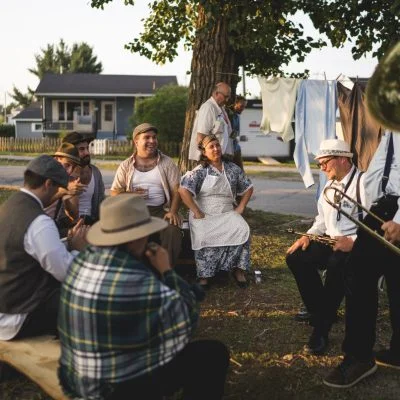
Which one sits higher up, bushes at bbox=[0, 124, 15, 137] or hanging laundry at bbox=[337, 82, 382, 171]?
hanging laundry at bbox=[337, 82, 382, 171]

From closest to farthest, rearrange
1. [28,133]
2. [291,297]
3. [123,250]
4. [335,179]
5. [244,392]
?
1. [123,250]
2. [244,392]
3. [335,179]
4. [291,297]
5. [28,133]

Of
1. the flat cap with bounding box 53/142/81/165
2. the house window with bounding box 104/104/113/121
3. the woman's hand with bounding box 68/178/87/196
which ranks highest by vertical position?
the flat cap with bounding box 53/142/81/165

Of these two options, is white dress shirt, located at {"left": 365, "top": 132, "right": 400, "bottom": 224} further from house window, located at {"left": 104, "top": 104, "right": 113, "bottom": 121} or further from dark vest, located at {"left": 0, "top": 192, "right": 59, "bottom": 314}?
house window, located at {"left": 104, "top": 104, "right": 113, "bottom": 121}

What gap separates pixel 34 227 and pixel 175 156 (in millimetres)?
26566

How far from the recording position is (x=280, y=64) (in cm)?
1109

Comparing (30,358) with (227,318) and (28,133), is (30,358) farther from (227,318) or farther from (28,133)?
(28,133)

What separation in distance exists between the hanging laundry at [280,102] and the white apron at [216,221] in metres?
3.46

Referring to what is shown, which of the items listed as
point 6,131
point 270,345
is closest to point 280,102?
point 270,345

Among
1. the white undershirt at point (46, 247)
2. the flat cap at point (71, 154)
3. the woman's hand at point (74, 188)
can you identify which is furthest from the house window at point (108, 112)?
the white undershirt at point (46, 247)

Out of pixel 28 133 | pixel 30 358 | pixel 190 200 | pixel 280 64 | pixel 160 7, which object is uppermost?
pixel 160 7

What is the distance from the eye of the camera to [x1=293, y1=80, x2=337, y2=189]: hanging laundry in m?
9.38

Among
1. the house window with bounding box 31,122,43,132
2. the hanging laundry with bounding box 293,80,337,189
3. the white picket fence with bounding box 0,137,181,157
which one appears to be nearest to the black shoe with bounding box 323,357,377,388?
the hanging laundry with bounding box 293,80,337,189

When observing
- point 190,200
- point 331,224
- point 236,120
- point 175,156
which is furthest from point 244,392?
point 175,156

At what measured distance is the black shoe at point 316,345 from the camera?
15.5ft
